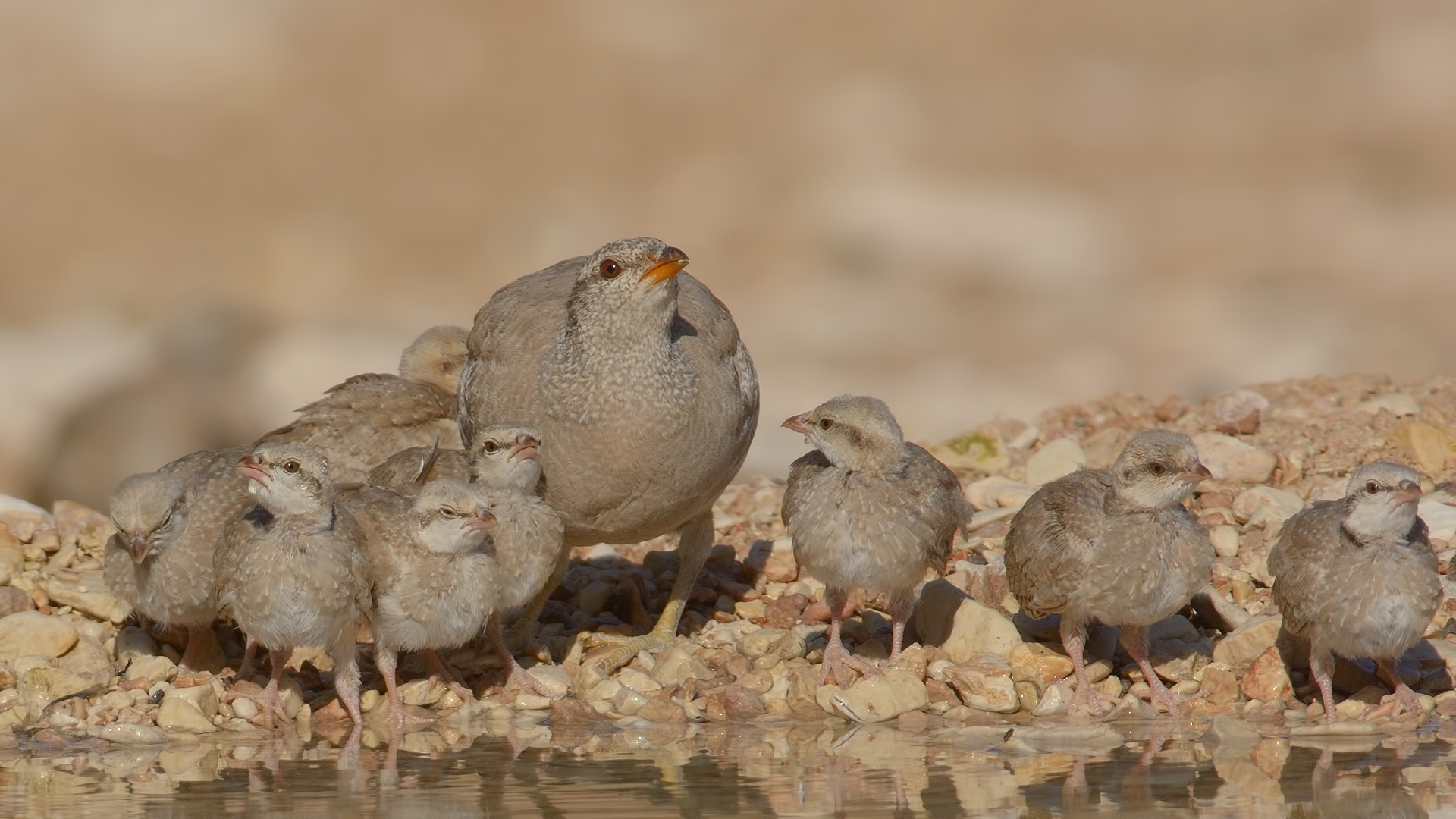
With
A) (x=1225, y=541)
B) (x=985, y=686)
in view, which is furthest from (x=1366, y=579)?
(x=1225, y=541)

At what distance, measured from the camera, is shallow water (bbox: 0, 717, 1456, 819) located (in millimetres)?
7312

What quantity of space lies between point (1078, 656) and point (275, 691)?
12.3 feet

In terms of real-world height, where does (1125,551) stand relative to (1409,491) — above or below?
below

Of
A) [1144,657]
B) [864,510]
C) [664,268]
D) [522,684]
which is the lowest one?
[1144,657]

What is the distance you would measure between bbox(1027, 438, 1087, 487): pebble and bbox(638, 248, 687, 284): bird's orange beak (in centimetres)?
311

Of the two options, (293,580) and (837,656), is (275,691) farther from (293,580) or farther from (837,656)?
(837,656)

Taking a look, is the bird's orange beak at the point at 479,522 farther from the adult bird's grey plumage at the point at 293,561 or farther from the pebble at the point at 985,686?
the pebble at the point at 985,686

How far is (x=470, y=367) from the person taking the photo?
1037cm

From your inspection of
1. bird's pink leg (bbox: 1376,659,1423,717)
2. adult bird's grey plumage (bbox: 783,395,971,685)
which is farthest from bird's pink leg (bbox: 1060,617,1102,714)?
bird's pink leg (bbox: 1376,659,1423,717)

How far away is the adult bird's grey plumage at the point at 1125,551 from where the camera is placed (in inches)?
345

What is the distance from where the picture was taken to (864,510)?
9.09 meters

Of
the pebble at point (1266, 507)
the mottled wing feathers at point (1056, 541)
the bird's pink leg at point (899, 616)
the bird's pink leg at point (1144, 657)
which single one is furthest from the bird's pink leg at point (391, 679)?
the pebble at point (1266, 507)

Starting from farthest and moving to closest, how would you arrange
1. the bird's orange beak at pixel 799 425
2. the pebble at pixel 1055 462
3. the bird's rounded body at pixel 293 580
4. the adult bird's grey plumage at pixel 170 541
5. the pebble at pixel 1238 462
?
the pebble at pixel 1055 462, the pebble at pixel 1238 462, the bird's orange beak at pixel 799 425, the adult bird's grey plumage at pixel 170 541, the bird's rounded body at pixel 293 580

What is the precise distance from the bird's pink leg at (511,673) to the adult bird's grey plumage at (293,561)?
752mm
